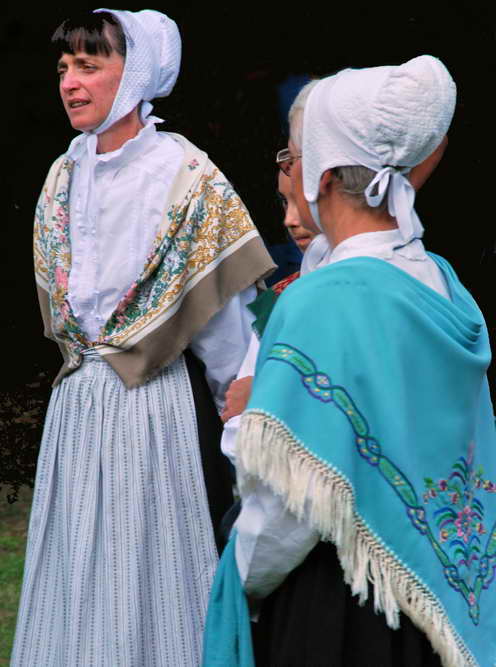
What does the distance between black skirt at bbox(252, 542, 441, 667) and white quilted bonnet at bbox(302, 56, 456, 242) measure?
2.01 ft

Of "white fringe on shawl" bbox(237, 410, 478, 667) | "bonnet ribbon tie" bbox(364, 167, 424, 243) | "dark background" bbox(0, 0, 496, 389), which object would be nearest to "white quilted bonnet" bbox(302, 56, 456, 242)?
"bonnet ribbon tie" bbox(364, 167, 424, 243)

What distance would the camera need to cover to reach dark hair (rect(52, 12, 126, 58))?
3.39 metres

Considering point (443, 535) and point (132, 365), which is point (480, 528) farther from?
point (132, 365)

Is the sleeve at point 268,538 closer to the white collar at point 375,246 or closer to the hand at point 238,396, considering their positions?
the white collar at point 375,246

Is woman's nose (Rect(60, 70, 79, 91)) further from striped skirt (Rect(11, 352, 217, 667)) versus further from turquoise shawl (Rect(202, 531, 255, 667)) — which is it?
turquoise shawl (Rect(202, 531, 255, 667))

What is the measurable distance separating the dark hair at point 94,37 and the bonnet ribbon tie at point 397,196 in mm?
1520

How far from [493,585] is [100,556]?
1.41m

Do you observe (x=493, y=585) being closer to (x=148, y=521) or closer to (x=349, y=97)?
(x=349, y=97)

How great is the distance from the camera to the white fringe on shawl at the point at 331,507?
77.2 inches

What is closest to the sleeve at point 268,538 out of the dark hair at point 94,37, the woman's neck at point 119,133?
the woman's neck at point 119,133

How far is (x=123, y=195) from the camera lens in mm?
3348

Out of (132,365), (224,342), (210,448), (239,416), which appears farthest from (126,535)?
(239,416)

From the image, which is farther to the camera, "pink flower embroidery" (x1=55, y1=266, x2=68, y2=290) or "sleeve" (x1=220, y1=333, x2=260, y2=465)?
"pink flower embroidery" (x1=55, y1=266, x2=68, y2=290)

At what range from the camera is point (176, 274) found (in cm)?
329
